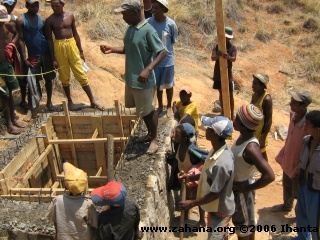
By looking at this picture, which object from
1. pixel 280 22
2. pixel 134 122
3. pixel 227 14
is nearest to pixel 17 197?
pixel 134 122

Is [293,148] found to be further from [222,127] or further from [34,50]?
[34,50]

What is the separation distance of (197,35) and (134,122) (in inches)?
272

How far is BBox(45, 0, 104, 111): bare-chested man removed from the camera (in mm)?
5750

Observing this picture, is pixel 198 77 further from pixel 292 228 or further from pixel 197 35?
pixel 292 228

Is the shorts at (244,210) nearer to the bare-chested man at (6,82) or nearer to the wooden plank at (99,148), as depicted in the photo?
the wooden plank at (99,148)

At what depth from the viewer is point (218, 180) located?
10.6 ft

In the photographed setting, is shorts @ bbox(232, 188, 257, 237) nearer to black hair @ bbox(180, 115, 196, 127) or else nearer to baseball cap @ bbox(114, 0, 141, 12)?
black hair @ bbox(180, 115, 196, 127)

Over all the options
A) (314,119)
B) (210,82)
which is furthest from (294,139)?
(210,82)

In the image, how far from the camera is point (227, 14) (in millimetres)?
13328

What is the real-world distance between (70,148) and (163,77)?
1.82 m

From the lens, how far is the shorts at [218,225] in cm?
350

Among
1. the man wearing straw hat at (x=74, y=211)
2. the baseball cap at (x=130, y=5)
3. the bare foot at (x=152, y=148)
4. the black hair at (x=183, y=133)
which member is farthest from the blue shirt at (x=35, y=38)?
the man wearing straw hat at (x=74, y=211)

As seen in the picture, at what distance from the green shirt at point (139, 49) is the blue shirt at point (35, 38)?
206cm

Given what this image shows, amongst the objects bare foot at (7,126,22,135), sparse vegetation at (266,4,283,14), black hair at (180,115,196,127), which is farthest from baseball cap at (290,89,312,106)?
sparse vegetation at (266,4,283,14)
